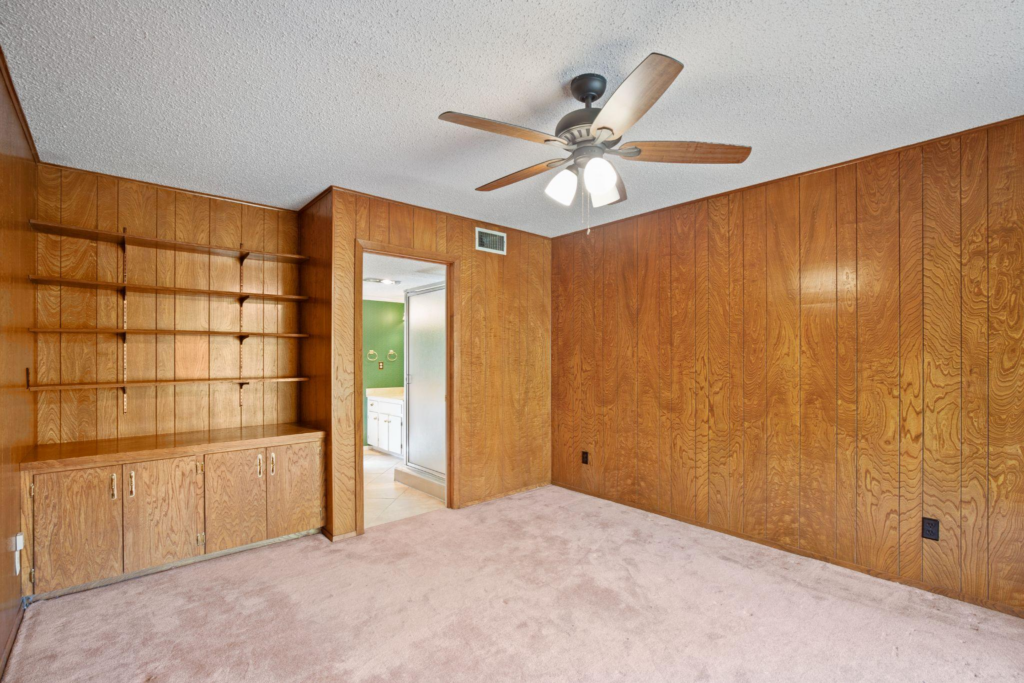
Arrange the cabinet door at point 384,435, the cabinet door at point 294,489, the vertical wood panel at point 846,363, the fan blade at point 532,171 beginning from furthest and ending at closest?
the cabinet door at point 384,435
the cabinet door at point 294,489
the vertical wood panel at point 846,363
the fan blade at point 532,171

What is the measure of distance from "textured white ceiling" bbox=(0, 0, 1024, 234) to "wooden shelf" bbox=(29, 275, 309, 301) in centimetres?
72

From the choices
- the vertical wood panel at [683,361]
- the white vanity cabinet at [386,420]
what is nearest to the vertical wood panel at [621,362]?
the vertical wood panel at [683,361]

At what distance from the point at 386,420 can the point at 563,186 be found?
473cm

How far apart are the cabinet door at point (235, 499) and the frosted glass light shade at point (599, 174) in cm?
273

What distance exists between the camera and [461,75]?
1.94 meters

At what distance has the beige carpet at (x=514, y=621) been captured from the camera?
1.95 m

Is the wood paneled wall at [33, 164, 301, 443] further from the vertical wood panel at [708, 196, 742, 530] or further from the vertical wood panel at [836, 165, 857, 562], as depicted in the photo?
the vertical wood panel at [836, 165, 857, 562]

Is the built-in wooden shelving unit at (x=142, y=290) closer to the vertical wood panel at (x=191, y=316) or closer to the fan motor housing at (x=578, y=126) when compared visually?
the vertical wood panel at (x=191, y=316)

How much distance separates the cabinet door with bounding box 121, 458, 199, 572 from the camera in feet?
8.80

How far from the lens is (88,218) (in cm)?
293

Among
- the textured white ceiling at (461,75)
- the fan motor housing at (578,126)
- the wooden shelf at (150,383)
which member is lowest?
the wooden shelf at (150,383)

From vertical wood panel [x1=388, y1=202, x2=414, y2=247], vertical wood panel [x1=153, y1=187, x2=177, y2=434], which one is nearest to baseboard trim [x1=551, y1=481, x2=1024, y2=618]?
vertical wood panel [x1=388, y1=202, x2=414, y2=247]

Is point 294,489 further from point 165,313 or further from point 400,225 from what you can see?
point 400,225

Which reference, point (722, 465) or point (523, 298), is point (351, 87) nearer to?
point (523, 298)
